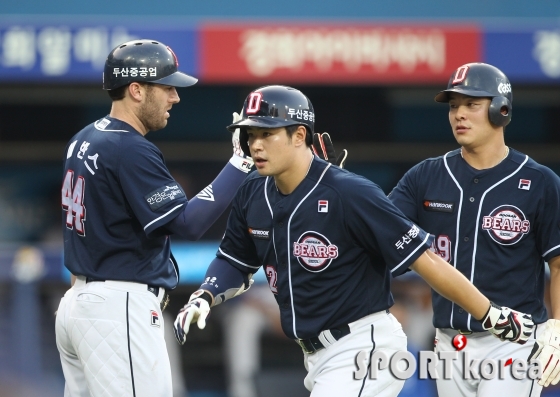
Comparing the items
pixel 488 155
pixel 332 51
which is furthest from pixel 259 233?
pixel 332 51

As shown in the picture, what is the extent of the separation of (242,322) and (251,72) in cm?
223

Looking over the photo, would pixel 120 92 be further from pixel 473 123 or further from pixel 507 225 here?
pixel 507 225

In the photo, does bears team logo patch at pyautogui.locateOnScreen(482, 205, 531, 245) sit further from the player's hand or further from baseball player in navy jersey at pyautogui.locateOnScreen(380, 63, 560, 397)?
the player's hand

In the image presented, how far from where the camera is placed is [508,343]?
4254 millimetres

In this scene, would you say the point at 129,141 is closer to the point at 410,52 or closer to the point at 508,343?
the point at 508,343

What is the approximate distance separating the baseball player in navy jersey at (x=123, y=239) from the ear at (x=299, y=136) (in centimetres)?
35

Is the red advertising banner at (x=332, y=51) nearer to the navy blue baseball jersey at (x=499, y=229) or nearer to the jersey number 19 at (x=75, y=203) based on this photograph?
the navy blue baseball jersey at (x=499, y=229)

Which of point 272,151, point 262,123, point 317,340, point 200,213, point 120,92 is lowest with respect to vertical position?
point 317,340

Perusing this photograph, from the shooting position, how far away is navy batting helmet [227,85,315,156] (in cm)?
385

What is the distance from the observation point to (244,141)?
163 inches

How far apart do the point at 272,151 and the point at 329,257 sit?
0.47 m

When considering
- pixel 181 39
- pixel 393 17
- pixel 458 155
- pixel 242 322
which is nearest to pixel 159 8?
pixel 181 39

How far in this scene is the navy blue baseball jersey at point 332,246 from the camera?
372 centimetres

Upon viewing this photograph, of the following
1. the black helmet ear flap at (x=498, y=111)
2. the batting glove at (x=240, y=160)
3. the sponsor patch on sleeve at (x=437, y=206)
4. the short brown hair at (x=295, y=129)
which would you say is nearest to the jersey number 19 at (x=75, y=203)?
the batting glove at (x=240, y=160)
